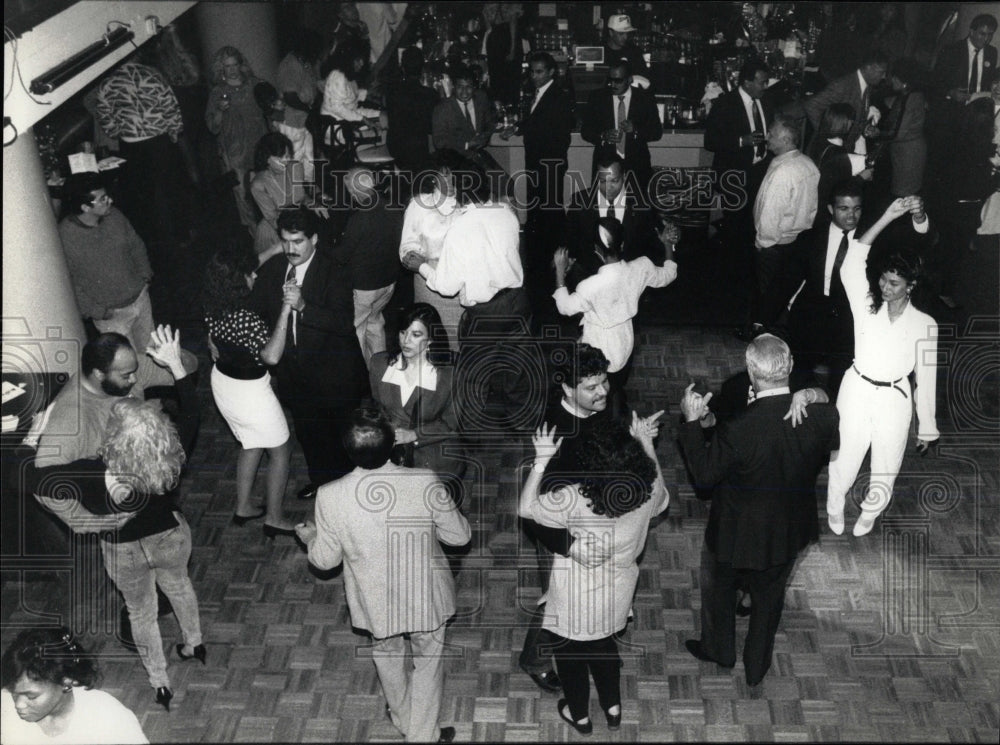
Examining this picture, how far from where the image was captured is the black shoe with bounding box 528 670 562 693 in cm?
411

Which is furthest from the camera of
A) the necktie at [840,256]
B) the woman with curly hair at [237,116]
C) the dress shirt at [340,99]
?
the dress shirt at [340,99]

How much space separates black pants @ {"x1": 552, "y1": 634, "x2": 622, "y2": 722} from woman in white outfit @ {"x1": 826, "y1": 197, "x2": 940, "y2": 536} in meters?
1.55

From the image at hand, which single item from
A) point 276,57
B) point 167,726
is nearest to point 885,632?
point 167,726

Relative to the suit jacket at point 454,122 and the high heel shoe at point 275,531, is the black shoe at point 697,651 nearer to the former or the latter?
the high heel shoe at point 275,531

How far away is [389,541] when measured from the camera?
3.38 metres

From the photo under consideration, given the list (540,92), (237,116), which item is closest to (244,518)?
(237,116)

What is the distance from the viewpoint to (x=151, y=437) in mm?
3645

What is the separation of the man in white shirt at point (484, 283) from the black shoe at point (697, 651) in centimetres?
185

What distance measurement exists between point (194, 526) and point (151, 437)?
1519mm

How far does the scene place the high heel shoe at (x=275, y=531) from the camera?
4934 millimetres

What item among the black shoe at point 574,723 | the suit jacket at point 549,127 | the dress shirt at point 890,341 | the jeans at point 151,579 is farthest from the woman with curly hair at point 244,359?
the suit jacket at point 549,127

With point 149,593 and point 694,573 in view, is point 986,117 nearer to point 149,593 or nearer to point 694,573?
point 694,573

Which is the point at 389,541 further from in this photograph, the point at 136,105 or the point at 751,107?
the point at 136,105

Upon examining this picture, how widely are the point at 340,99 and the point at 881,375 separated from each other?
544 centimetres
